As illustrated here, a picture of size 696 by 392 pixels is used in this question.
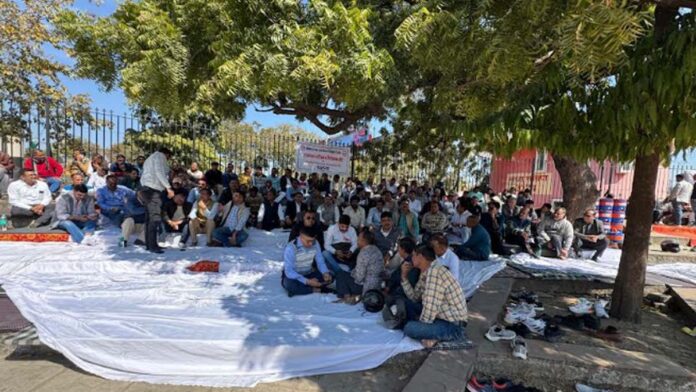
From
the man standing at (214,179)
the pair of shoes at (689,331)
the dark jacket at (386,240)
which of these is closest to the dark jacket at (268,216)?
the man standing at (214,179)

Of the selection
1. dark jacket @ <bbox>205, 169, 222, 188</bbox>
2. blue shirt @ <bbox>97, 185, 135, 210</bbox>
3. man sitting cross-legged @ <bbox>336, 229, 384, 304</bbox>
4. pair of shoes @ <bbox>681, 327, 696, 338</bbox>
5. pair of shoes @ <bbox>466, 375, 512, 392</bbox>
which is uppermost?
dark jacket @ <bbox>205, 169, 222, 188</bbox>

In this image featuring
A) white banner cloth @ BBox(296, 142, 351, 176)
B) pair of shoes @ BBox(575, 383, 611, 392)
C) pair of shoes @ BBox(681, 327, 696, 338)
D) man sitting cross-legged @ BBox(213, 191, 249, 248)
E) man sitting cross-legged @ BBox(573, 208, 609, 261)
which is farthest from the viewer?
white banner cloth @ BBox(296, 142, 351, 176)

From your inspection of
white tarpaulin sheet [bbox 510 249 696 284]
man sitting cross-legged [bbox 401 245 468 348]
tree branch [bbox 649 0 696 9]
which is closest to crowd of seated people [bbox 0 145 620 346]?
man sitting cross-legged [bbox 401 245 468 348]

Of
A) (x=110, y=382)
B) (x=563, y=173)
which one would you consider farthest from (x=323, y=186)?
(x=110, y=382)

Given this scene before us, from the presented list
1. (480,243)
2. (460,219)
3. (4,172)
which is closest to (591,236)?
(460,219)

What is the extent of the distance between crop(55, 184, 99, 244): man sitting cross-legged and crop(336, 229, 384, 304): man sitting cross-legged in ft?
18.8

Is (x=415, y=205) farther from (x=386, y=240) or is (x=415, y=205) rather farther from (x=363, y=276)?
(x=363, y=276)

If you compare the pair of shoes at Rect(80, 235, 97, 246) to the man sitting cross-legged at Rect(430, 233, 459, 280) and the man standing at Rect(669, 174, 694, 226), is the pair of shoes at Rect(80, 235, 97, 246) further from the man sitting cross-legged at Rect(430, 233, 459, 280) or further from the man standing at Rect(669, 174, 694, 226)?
the man standing at Rect(669, 174, 694, 226)

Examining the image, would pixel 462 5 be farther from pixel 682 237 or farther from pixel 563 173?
pixel 682 237

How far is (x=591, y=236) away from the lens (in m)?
8.38

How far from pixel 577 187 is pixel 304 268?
768 centimetres

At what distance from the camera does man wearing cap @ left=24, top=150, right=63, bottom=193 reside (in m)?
8.81

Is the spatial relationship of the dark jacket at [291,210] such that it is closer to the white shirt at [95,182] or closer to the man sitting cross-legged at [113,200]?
the man sitting cross-legged at [113,200]

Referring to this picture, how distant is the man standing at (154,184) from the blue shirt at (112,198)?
186 cm
